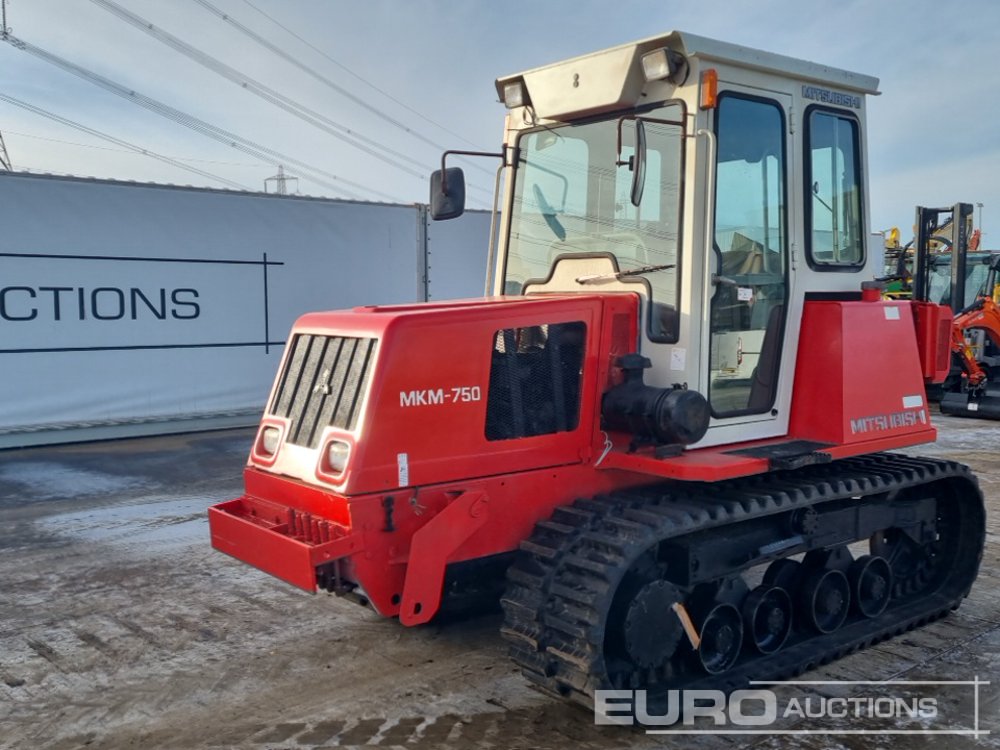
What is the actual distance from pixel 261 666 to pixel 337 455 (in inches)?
55.2

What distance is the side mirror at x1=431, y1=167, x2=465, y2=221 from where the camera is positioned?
4.96 m

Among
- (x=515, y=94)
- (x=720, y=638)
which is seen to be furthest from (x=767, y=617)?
(x=515, y=94)

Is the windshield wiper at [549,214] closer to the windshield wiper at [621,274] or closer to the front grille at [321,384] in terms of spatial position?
the windshield wiper at [621,274]

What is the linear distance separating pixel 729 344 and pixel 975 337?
1058 cm

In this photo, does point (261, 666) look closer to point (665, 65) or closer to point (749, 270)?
point (749, 270)

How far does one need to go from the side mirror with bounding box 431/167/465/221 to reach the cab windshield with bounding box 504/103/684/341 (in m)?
0.30

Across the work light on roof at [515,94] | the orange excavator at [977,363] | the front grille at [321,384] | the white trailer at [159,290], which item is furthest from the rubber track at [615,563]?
the orange excavator at [977,363]

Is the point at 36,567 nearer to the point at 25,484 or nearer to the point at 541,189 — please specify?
the point at 25,484

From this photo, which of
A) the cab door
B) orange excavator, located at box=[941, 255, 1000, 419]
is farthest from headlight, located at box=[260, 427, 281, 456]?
orange excavator, located at box=[941, 255, 1000, 419]

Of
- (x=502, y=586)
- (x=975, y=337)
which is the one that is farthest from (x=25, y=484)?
(x=975, y=337)

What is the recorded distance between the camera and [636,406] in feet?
13.5

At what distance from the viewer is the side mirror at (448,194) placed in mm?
4965

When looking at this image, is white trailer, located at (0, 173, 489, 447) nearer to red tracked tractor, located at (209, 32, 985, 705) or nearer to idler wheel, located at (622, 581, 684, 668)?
red tracked tractor, located at (209, 32, 985, 705)

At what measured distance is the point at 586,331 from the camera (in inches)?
166
